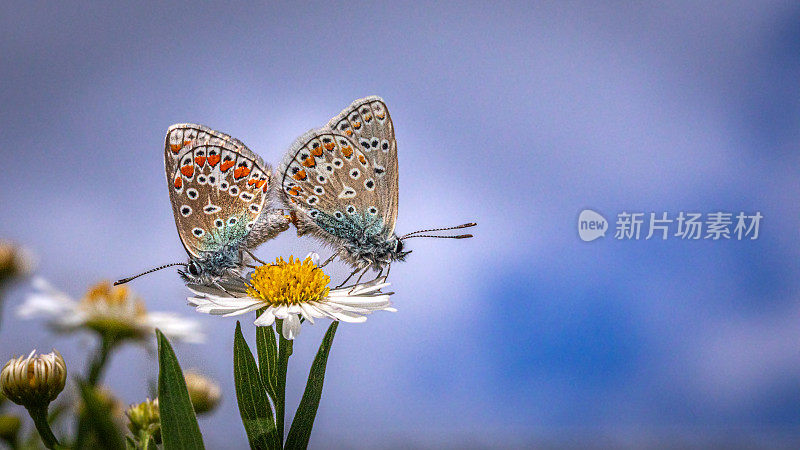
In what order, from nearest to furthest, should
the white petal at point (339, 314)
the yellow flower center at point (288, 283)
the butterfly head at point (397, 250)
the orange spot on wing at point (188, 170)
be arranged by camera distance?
1. the white petal at point (339, 314)
2. the yellow flower center at point (288, 283)
3. the orange spot on wing at point (188, 170)
4. the butterfly head at point (397, 250)

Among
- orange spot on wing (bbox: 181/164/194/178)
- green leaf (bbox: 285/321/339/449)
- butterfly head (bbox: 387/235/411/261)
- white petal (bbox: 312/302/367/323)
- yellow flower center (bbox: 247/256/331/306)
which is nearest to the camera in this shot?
green leaf (bbox: 285/321/339/449)

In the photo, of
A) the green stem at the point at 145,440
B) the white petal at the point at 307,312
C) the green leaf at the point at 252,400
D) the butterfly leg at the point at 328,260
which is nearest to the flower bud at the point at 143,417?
the green stem at the point at 145,440

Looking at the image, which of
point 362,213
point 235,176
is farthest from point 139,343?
point 362,213

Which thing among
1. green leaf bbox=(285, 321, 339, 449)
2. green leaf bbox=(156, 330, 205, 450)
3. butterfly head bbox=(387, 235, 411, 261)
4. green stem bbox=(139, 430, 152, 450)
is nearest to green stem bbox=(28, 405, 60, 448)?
green stem bbox=(139, 430, 152, 450)

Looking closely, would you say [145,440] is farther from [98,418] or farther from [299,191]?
[299,191]

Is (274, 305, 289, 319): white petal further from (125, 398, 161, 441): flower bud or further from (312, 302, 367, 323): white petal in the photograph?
(125, 398, 161, 441): flower bud

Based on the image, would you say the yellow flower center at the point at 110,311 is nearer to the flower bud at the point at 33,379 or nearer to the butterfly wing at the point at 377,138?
the flower bud at the point at 33,379
